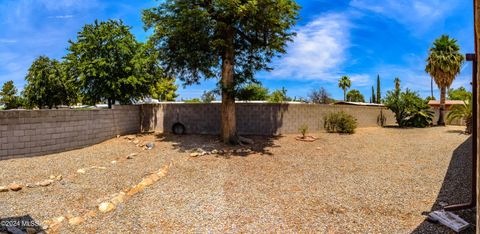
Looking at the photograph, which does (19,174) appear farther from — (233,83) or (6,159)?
(233,83)

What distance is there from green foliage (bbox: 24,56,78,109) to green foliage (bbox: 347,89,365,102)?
1799 inches

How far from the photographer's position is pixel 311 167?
26.8 ft

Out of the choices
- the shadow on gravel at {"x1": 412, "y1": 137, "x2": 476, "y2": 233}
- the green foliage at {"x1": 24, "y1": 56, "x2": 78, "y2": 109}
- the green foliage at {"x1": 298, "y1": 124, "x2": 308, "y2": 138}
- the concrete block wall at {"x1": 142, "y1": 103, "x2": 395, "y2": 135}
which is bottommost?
the shadow on gravel at {"x1": 412, "y1": 137, "x2": 476, "y2": 233}

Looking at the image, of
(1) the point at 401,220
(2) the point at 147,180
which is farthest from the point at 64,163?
(1) the point at 401,220

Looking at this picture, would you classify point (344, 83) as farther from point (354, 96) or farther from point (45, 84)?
point (45, 84)

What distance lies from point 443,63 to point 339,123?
13.1m

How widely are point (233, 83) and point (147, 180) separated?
606cm

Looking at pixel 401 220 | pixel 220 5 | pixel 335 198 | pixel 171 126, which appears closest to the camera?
pixel 401 220

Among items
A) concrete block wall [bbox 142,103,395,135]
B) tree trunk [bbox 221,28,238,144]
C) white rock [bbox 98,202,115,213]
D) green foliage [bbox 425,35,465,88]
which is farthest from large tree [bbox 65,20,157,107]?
green foliage [bbox 425,35,465,88]

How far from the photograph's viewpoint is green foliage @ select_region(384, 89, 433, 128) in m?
20.1

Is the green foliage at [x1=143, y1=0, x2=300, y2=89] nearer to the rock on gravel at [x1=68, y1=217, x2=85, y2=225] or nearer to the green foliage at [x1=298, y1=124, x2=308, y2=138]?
the green foliage at [x1=298, y1=124, x2=308, y2=138]

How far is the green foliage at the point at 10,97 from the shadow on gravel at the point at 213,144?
26.7m

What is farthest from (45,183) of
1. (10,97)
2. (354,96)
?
(354,96)

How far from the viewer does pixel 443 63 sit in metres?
22.0
